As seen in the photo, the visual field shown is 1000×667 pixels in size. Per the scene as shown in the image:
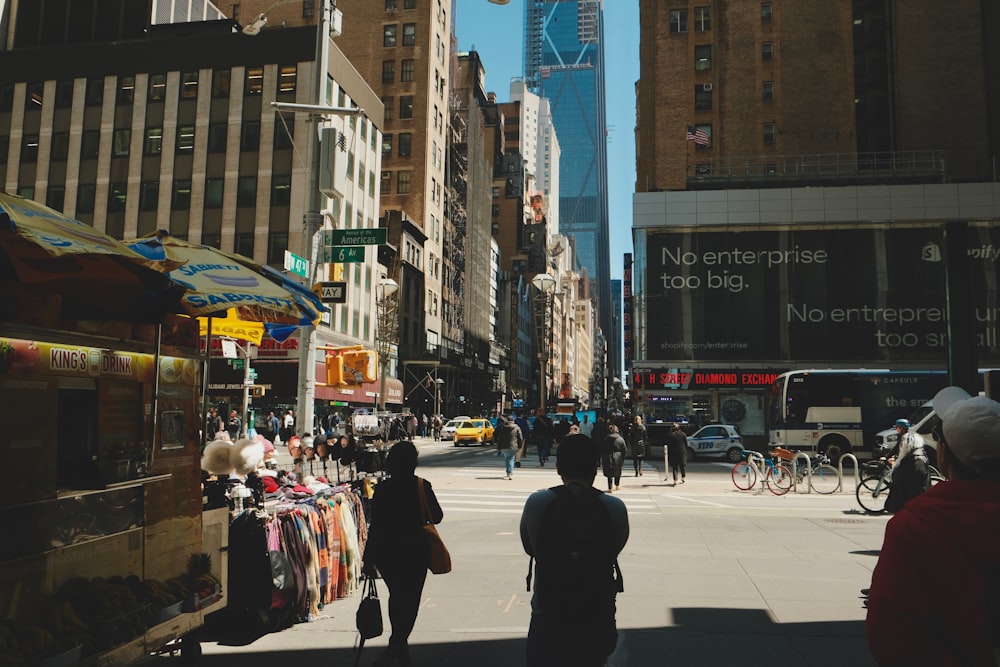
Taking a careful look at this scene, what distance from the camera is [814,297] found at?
177ft

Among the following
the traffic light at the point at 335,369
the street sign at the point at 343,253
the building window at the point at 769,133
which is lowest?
the traffic light at the point at 335,369

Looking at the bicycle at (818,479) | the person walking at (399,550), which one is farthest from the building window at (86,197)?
the person walking at (399,550)

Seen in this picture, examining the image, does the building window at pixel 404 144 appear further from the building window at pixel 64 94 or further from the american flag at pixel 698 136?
the building window at pixel 64 94

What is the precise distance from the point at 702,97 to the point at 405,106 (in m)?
26.4

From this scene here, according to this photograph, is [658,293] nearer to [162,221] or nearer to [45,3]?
[162,221]

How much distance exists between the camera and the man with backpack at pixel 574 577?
12.1 ft

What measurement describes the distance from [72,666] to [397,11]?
70.7 m

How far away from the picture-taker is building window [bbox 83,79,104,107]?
46.7 m

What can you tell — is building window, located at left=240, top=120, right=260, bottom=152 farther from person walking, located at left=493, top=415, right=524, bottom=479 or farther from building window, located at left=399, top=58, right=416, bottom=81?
person walking, located at left=493, top=415, right=524, bottom=479

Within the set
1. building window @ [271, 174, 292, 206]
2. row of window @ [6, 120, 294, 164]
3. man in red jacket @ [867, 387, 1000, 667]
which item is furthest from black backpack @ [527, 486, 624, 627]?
row of window @ [6, 120, 294, 164]

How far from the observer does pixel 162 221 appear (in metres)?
45.4

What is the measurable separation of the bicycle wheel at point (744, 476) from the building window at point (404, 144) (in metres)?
53.7

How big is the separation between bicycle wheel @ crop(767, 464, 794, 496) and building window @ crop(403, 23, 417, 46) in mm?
58324

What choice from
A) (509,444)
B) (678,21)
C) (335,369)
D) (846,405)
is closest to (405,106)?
(678,21)
